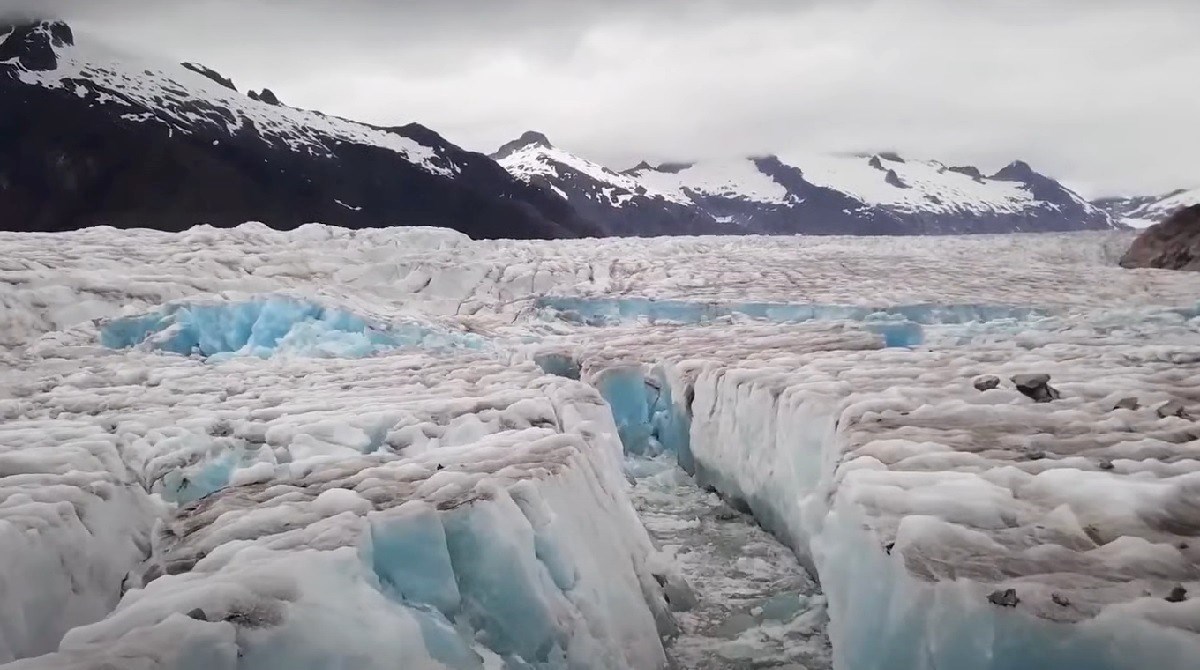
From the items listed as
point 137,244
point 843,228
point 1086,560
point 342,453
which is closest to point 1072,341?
point 1086,560

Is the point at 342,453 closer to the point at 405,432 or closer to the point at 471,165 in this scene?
the point at 405,432

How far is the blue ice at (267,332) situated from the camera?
441 inches

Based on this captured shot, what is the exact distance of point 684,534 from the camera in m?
6.48

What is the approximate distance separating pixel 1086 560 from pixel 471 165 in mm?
80801

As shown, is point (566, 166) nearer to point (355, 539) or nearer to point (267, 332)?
point (267, 332)

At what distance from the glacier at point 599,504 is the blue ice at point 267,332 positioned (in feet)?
0.41

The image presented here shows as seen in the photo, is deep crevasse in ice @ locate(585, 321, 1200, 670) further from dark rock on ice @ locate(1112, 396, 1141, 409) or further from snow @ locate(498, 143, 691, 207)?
snow @ locate(498, 143, 691, 207)

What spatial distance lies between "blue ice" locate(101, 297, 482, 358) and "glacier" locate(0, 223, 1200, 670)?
12 centimetres

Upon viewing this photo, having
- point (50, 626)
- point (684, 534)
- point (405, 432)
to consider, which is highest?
point (405, 432)

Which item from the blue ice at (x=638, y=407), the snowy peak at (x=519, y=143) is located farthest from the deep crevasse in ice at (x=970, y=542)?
the snowy peak at (x=519, y=143)

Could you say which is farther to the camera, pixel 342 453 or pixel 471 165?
pixel 471 165

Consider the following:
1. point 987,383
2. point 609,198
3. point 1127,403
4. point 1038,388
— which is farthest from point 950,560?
point 609,198

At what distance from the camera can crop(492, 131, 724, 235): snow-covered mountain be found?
12838 centimetres

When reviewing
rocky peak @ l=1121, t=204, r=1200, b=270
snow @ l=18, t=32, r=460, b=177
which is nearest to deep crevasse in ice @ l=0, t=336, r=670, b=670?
rocky peak @ l=1121, t=204, r=1200, b=270
